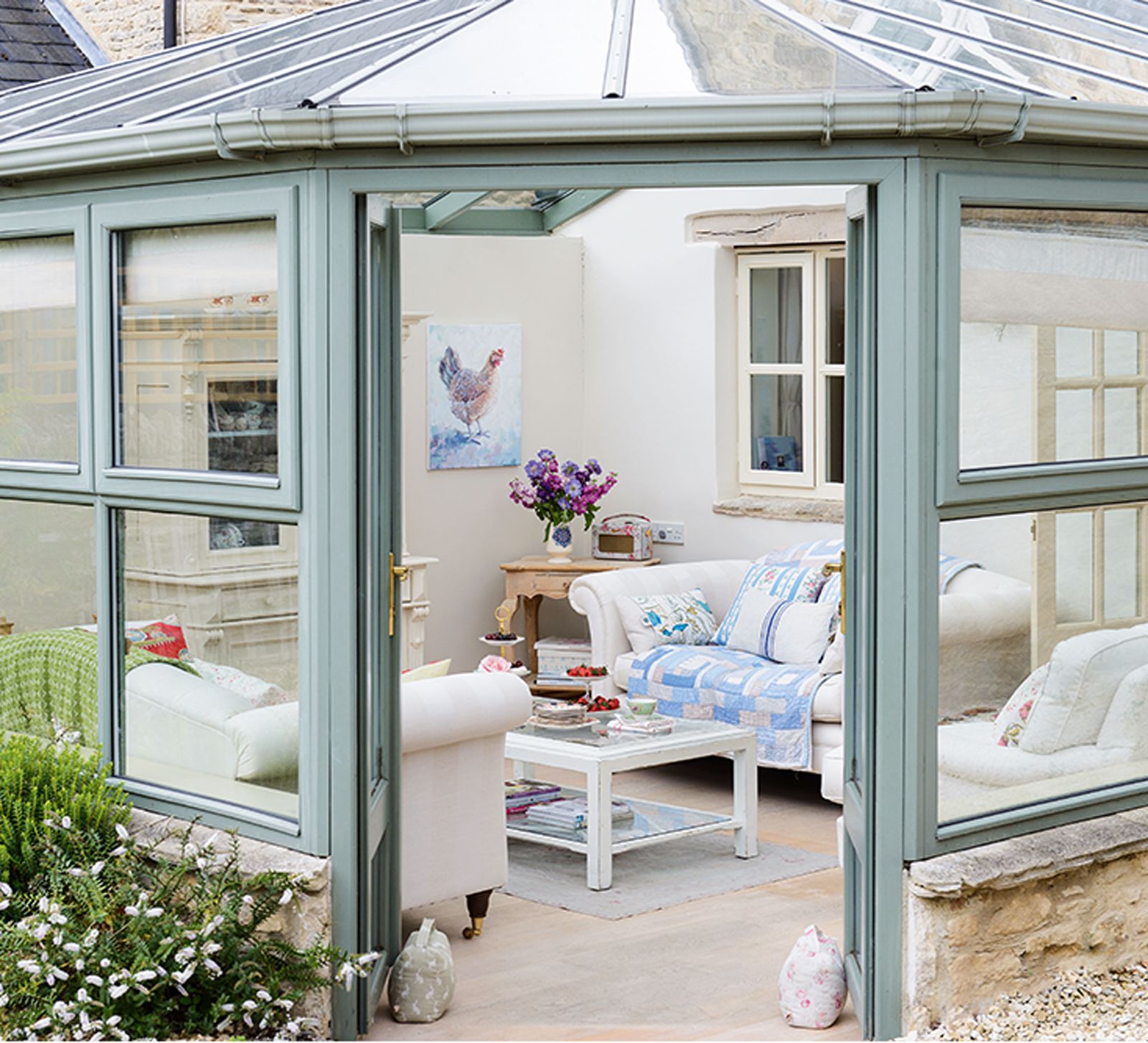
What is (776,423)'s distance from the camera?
9.18 meters

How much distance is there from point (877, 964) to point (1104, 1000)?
2.18 feet

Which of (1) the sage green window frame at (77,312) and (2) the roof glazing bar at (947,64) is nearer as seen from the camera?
(2) the roof glazing bar at (947,64)

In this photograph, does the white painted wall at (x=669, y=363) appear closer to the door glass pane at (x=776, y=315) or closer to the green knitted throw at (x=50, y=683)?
the door glass pane at (x=776, y=315)

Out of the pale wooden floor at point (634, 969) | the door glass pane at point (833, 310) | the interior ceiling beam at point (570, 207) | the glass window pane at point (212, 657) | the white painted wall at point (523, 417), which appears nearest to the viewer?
the glass window pane at point (212, 657)

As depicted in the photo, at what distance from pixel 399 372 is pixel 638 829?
2391 millimetres

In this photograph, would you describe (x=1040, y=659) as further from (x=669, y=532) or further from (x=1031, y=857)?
(x=669, y=532)

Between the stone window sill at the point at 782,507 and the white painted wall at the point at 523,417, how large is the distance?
1.13m

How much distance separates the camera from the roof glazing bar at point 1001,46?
4246 mm

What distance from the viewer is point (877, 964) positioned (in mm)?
4035

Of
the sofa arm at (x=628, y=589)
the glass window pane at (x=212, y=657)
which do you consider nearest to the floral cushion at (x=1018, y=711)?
the glass window pane at (x=212, y=657)

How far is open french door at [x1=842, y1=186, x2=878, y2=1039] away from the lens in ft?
13.1

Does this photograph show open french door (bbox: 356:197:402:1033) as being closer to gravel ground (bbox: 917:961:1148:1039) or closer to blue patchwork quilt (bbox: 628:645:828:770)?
gravel ground (bbox: 917:961:1148:1039)

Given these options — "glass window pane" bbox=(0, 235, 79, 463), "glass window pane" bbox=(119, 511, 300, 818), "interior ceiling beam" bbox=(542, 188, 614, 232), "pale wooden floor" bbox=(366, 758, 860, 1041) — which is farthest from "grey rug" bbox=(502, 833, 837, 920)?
"interior ceiling beam" bbox=(542, 188, 614, 232)

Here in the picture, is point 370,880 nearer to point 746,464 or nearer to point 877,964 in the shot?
point 877,964
